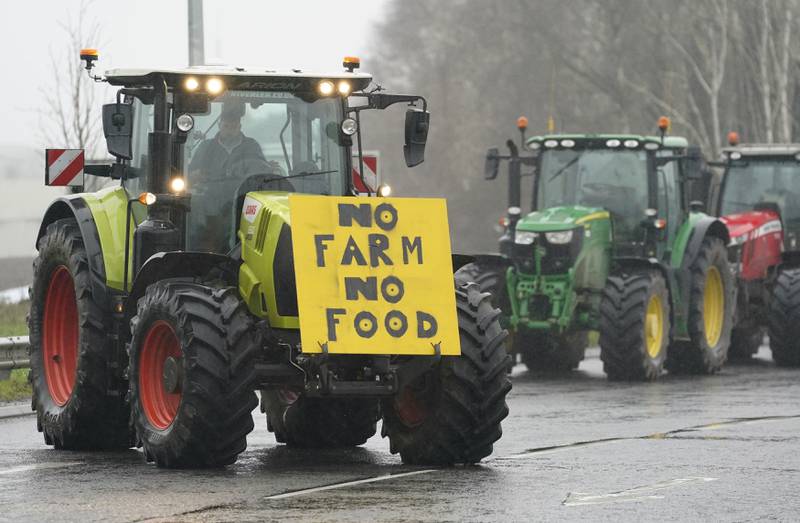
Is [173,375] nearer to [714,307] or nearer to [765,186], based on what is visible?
[714,307]

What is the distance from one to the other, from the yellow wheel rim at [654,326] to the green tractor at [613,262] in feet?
0.05

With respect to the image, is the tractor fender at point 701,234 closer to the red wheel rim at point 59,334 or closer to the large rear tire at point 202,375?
the red wheel rim at point 59,334

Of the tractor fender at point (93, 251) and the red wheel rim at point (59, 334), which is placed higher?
the tractor fender at point (93, 251)

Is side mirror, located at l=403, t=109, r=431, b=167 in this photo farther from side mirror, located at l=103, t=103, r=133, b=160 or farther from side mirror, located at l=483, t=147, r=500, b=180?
side mirror, located at l=483, t=147, r=500, b=180

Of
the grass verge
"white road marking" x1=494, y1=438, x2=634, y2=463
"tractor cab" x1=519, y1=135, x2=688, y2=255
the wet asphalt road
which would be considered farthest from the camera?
"tractor cab" x1=519, y1=135, x2=688, y2=255

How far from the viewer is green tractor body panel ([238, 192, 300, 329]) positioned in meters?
12.5

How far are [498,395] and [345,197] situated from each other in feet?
5.48

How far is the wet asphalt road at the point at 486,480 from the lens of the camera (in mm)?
10383

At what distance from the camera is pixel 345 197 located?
41.6 feet

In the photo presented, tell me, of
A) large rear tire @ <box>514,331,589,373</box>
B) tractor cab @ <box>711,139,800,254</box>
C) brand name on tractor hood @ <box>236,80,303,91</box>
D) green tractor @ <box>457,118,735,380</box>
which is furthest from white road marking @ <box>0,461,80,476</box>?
tractor cab @ <box>711,139,800,254</box>

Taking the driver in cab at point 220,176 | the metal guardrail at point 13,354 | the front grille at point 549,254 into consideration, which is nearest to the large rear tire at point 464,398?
the driver in cab at point 220,176

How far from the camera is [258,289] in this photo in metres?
12.7

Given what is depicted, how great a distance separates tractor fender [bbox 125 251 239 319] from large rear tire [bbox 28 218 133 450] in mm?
757

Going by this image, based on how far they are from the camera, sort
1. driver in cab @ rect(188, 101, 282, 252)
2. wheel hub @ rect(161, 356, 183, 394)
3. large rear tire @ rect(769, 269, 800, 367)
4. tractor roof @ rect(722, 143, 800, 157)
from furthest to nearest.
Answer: tractor roof @ rect(722, 143, 800, 157)
large rear tire @ rect(769, 269, 800, 367)
driver in cab @ rect(188, 101, 282, 252)
wheel hub @ rect(161, 356, 183, 394)
